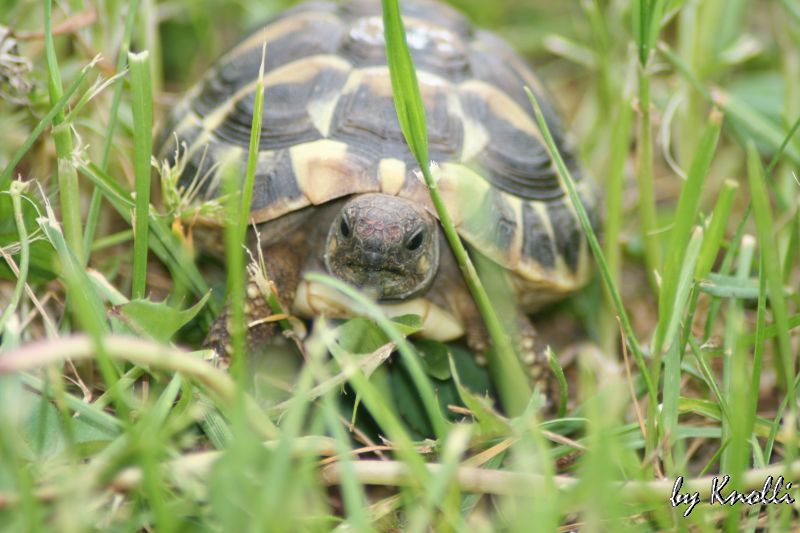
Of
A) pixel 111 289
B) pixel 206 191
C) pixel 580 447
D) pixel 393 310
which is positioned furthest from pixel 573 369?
pixel 111 289

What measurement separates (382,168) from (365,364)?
24.2 inches

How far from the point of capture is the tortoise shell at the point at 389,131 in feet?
7.64

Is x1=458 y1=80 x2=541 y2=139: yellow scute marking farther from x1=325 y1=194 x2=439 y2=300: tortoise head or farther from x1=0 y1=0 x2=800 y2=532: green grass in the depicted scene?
x1=325 y1=194 x2=439 y2=300: tortoise head

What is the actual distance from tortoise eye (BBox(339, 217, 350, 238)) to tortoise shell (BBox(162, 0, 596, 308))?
0.46 feet

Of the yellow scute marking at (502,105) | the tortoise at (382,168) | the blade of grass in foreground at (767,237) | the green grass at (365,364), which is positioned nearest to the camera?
the green grass at (365,364)

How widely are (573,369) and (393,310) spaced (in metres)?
0.70

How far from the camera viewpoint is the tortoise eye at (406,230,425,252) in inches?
86.6

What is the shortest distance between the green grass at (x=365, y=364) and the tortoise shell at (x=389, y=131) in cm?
17

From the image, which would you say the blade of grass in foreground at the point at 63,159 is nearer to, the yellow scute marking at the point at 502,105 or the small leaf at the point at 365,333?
the small leaf at the point at 365,333

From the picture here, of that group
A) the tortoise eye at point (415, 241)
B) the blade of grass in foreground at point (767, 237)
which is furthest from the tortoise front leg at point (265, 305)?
the blade of grass in foreground at point (767, 237)

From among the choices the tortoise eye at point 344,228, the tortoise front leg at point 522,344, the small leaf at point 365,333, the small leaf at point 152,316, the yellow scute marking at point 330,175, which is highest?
the yellow scute marking at point 330,175

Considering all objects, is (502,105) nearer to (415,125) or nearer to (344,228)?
(344,228)

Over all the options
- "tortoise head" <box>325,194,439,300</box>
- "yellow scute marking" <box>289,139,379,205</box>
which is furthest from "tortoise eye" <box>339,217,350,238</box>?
"yellow scute marking" <box>289,139,379,205</box>

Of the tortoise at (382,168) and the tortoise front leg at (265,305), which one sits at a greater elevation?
the tortoise at (382,168)
